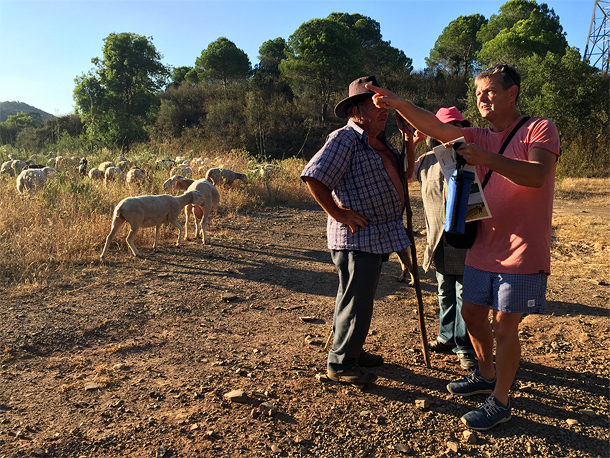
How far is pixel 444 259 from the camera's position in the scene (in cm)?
362

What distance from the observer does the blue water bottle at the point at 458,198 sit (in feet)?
7.79

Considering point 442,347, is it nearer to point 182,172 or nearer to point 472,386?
point 472,386

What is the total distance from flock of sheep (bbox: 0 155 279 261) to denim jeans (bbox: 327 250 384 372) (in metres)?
4.44

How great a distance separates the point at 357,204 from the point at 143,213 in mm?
4608

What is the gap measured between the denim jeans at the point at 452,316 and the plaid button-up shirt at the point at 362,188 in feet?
2.93

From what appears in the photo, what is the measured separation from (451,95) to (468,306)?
35.7 meters

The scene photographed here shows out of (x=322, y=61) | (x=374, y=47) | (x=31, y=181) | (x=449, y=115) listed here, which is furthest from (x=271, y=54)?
(x=449, y=115)

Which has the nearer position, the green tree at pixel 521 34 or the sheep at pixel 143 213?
the sheep at pixel 143 213

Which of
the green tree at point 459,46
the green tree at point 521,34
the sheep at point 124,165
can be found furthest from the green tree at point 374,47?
the sheep at point 124,165

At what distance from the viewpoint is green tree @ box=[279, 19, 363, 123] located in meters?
28.0

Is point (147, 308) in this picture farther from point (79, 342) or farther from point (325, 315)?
point (325, 315)

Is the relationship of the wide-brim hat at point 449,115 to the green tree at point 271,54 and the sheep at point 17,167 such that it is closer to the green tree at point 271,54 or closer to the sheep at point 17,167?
the sheep at point 17,167

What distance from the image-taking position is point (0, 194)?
27.2ft

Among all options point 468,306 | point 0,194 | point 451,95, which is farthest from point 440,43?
point 468,306
